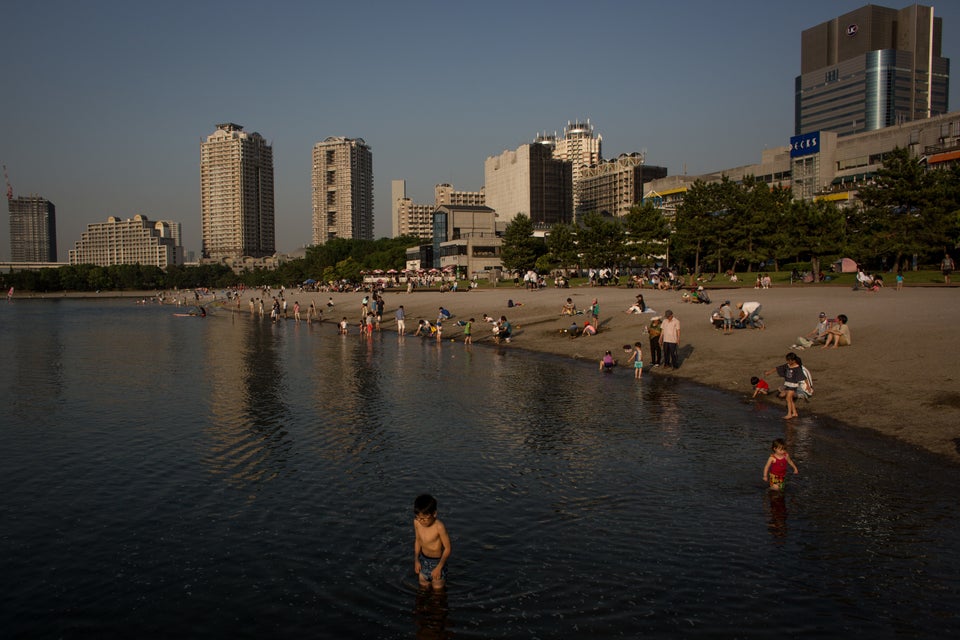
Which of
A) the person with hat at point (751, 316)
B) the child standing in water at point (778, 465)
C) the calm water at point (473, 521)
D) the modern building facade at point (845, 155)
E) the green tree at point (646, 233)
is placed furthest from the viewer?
the modern building facade at point (845, 155)

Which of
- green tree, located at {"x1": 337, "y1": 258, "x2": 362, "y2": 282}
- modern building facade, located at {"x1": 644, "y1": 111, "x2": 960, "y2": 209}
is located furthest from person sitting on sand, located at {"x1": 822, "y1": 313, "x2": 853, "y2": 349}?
green tree, located at {"x1": 337, "y1": 258, "x2": 362, "y2": 282}

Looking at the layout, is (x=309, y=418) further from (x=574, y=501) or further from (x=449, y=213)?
(x=449, y=213)

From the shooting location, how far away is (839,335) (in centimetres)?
2555

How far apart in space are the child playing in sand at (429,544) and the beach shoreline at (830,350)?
1210 cm

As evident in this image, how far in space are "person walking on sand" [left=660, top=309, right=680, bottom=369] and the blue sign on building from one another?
351 ft

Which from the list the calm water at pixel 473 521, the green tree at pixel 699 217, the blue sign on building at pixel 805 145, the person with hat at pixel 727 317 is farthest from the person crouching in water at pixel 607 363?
the blue sign on building at pixel 805 145

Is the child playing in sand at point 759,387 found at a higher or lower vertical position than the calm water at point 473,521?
higher

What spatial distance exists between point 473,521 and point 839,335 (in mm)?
19049

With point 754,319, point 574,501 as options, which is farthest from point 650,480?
point 754,319

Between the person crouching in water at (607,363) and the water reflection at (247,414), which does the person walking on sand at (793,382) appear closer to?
the person crouching in water at (607,363)

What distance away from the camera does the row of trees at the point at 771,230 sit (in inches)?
2074

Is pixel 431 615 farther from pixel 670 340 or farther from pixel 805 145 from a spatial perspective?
pixel 805 145

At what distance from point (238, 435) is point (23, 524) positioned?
6935mm

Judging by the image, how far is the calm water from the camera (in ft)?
30.2
